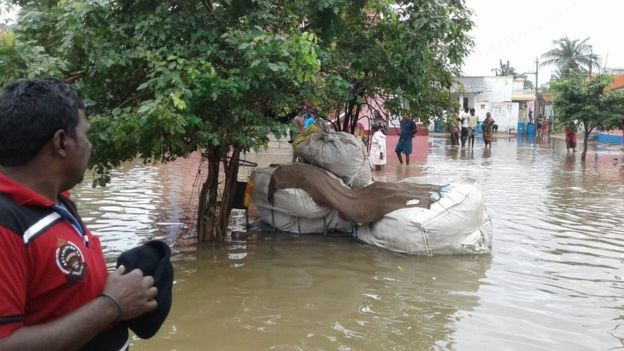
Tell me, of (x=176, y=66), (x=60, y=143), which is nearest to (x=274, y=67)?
(x=176, y=66)

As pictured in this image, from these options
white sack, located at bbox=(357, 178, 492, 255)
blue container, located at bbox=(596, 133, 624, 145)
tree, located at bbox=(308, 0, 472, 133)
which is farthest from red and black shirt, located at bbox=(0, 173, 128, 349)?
blue container, located at bbox=(596, 133, 624, 145)

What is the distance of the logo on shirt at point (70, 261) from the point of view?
1.46 m

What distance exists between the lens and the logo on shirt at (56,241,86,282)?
1460 millimetres

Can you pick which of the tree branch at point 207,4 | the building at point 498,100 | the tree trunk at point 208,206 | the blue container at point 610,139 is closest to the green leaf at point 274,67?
the tree branch at point 207,4

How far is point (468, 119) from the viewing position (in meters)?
25.0

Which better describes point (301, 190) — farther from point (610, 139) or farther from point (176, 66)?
point (610, 139)

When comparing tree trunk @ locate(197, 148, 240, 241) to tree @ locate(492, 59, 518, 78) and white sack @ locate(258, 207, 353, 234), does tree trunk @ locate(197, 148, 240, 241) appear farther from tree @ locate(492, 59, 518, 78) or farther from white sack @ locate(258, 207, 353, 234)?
tree @ locate(492, 59, 518, 78)

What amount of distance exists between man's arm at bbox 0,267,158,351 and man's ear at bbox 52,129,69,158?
1.19ft

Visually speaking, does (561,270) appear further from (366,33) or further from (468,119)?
(468,119)

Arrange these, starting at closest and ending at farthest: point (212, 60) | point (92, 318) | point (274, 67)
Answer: point (92, 318)
point (274, 67)
point (212, 60)

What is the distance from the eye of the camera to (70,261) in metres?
1.48

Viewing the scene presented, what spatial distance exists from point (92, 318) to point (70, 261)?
0.17m

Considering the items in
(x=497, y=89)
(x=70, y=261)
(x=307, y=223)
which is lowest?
(x=307, y=223)

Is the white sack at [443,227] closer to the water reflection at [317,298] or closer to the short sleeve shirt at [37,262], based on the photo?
the water reflection at [317,298]
